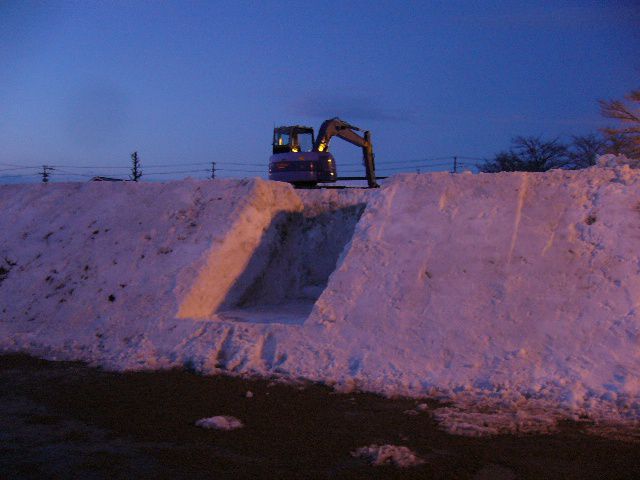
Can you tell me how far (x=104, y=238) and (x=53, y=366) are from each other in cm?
325

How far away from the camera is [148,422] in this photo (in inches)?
224

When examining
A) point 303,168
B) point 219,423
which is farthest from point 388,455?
point 303,168

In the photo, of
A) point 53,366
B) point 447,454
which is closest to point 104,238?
point 53,366

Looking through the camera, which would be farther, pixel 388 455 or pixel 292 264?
pixel 292 264

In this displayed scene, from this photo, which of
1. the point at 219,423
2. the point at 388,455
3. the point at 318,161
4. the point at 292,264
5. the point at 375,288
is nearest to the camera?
the point at 388,455

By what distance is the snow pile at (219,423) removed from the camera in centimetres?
551

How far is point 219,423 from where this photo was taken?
5555mm

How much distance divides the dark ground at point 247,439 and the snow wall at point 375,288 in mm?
462

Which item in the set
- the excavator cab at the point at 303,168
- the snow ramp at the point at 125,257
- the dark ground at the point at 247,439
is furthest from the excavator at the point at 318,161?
the dark ground at the point at 247,439

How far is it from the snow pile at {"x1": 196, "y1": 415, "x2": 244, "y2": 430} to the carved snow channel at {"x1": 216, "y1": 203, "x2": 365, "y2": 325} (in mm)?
3459

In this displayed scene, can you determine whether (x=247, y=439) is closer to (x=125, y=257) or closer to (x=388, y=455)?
(x=388, y=455)

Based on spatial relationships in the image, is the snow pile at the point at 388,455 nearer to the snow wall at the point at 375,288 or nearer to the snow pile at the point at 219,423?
the snow wall at the point at 375,288

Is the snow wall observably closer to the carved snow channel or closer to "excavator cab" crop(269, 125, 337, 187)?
the carved snow channel

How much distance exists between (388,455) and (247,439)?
117 cm
